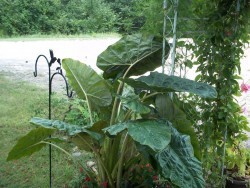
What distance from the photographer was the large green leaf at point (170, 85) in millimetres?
2051

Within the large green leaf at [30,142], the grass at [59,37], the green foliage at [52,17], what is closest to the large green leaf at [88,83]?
the large green leaf at [30,142]

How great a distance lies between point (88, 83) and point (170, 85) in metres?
0.75

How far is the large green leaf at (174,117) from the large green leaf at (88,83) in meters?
0.40

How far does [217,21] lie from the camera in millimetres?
2516

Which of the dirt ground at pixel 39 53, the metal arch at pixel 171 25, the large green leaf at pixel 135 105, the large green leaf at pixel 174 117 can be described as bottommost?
the dirt ground at pixel 39 53

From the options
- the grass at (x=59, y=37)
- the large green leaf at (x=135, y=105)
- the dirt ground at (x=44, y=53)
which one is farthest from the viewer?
the grass at (x=59, y=37)

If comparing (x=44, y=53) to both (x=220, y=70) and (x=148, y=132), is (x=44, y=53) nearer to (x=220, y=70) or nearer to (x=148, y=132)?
(x=220, y=70)

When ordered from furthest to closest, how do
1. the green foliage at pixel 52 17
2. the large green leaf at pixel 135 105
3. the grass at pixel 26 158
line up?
1. the green foliage at pixel 52 17
2. the grass at pixel 26 158
3. the large green leaf at pixel 135 105

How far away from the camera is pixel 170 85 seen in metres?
2.14

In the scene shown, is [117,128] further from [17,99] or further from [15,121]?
[17,99]

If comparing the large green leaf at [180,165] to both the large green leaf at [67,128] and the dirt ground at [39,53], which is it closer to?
the large green leaf at [67,128]

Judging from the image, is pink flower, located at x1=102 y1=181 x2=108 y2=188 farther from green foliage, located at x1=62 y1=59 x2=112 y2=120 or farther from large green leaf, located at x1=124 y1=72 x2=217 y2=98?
large green leaf, located at x1=124 y1=72 x2=217 y2=98

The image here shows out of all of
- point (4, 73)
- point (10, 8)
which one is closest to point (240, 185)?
point (4, 73)

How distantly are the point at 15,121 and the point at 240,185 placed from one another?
3.08m
